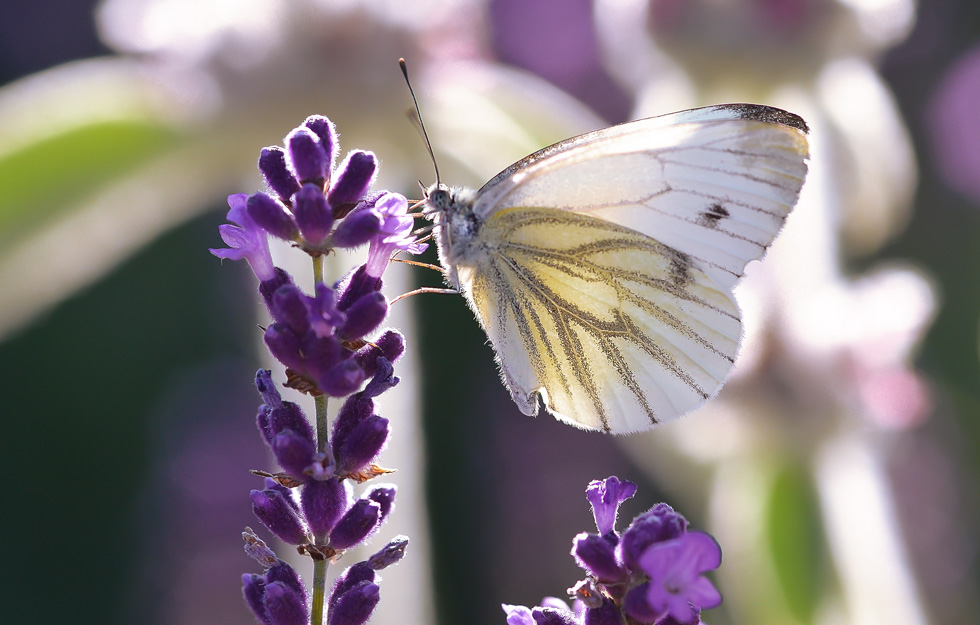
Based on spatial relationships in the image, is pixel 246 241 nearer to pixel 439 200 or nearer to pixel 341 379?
pixel 341 379

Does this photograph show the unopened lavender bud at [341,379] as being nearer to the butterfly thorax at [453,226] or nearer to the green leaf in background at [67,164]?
the butterfly thorax at [453,226]

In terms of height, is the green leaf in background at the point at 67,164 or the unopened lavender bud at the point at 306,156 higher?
the green leaf in background at the point at 67,164

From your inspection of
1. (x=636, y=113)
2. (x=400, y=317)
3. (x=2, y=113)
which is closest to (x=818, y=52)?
(x=636, y=113)

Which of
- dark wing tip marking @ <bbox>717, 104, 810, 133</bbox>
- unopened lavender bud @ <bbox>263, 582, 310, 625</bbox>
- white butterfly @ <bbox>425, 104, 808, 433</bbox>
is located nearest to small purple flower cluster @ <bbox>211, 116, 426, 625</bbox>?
unopened lavender bud @ <bbox>263, 582, 310, 625</bbox>

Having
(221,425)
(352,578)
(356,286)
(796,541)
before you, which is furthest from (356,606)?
(221,425)

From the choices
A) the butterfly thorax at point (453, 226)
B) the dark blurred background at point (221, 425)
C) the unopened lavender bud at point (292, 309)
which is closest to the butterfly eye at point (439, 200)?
the butterfly thorax at point (453, 226)
